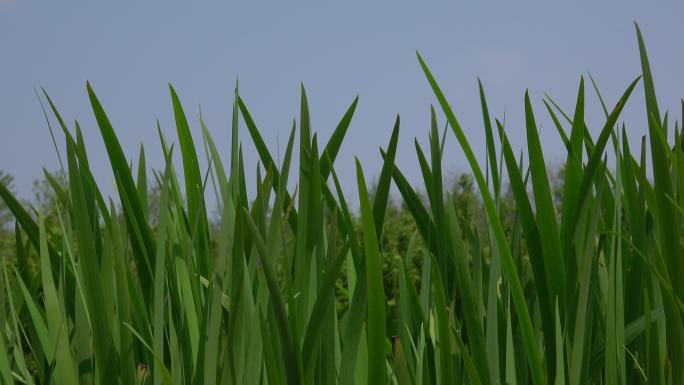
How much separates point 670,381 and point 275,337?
55 centimetres

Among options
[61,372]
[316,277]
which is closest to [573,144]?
[316,277]

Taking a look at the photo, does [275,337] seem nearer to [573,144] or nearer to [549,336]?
[549,336]

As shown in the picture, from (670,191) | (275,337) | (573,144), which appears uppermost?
(573,144)

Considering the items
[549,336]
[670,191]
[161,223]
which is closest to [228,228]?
[161,223]

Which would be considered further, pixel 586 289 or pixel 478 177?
pixel 478 177

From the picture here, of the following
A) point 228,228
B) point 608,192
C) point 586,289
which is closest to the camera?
point 586,289

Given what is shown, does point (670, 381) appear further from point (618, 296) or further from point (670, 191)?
point (670, 191)

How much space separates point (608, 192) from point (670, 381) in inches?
17.1

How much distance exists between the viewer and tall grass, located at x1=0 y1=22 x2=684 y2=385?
3.11 ft

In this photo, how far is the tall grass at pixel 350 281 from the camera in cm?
95

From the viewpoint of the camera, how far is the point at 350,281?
50.3 inches

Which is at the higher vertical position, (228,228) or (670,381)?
(228,228)

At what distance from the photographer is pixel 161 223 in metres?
1.05

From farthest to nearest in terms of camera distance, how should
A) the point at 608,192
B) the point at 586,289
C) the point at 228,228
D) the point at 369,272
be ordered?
the point at 608,192 < the point at 228,228 < the point at 586,289 < the point at 369,272
